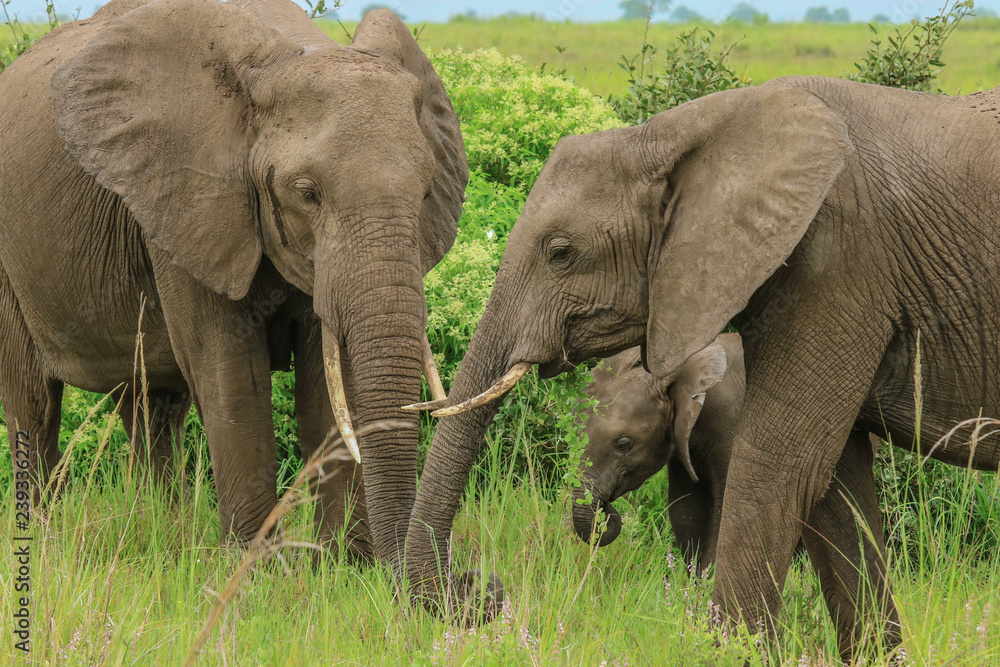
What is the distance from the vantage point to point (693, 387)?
19.5 ft

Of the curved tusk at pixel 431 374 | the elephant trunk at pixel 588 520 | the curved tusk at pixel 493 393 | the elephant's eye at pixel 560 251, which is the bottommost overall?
the elephant trunk at pixel 588 520

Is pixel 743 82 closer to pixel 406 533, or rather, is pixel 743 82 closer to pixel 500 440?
pixel 500 440

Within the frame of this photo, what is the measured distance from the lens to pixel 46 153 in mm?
6027

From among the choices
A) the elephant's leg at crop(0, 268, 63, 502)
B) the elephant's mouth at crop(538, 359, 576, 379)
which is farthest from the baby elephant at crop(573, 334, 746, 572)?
the elephant's leg at crop(0, 268, 63, 502)

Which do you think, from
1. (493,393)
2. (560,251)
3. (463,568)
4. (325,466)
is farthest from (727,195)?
(325,466)

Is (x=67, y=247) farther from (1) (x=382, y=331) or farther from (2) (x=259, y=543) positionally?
(2) (x=259, y=543)

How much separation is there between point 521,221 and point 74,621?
7.05 feet

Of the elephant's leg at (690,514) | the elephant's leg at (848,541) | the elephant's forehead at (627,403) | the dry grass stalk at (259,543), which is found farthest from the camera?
the elephant's leg at (690,514)

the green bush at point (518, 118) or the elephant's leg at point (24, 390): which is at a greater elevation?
the green bush at point (518, 118)

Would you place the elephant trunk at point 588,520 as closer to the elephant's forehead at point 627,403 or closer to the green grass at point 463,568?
the green grass at point 463,568

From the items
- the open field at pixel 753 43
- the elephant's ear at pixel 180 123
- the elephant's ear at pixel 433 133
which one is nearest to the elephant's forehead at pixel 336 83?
the elephant's ear at pixel 180 123

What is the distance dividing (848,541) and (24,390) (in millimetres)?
4335

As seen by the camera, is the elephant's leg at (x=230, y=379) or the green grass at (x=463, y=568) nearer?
the green grass at (x=463, y=568)

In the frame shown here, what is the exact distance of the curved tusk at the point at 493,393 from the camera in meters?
4.66
